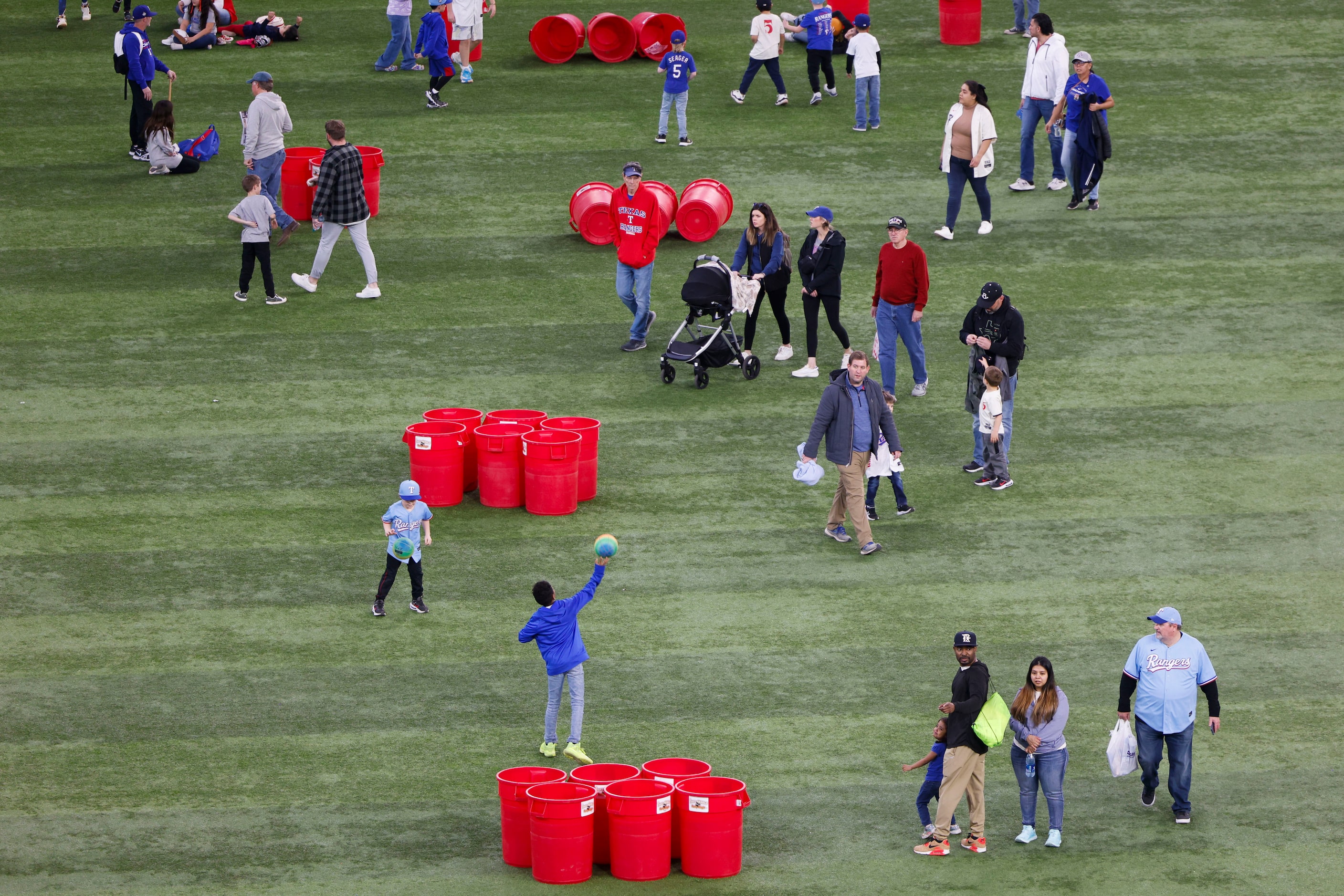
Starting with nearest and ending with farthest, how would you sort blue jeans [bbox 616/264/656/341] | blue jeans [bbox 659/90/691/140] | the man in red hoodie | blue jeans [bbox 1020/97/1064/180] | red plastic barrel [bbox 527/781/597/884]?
1. red plastic barrel [bbox 527/781/597/884]
2. the man in red hoodie
3. blue jeans [bbox 616/264/656/341]
4. blue jeans [bbox 1020/97/1064/180]
5. blue jeans [bbox 659/90/691/140]

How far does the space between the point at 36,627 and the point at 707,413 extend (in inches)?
287

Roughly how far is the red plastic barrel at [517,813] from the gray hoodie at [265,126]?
12.3m

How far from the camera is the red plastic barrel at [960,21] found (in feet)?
88.2

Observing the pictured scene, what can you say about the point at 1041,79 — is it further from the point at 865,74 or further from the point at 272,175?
the point at 272,175

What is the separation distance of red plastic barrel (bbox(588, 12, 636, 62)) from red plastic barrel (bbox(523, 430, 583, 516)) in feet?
43.5

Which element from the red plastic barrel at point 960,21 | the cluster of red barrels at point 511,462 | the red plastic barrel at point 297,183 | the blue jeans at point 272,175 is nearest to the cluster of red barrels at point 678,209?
the red plastic barrel at point 297,183

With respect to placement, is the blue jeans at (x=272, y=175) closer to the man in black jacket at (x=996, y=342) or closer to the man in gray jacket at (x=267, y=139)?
the man in gray jacket at (x=267, y=139)

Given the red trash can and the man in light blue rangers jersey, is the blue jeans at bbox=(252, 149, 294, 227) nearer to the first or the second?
the red trash can

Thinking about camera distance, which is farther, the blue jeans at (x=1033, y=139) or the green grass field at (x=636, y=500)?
the blue jeans at (x=1033, y=139)

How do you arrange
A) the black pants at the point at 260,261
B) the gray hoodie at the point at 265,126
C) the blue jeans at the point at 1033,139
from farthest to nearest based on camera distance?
the blue jeans at the point at 1033,139, the gray hoodie at the point at 265,126, the black pants at the point at 260,261

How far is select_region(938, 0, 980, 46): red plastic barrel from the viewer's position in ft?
88.2

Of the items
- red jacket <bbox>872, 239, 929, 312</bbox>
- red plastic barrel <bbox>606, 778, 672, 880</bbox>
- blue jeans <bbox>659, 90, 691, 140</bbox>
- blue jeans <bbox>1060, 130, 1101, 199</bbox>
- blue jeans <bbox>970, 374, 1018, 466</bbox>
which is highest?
blue jeans <bbox>659, 90, 691, 140</bbox>

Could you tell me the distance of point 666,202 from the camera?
20469mm

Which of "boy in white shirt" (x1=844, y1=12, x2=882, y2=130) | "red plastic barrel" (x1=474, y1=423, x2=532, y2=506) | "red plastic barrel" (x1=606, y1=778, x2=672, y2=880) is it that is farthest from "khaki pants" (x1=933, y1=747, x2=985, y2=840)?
"boy in white shirt" (x1=844, y1=12, x2=882, y2=130)
